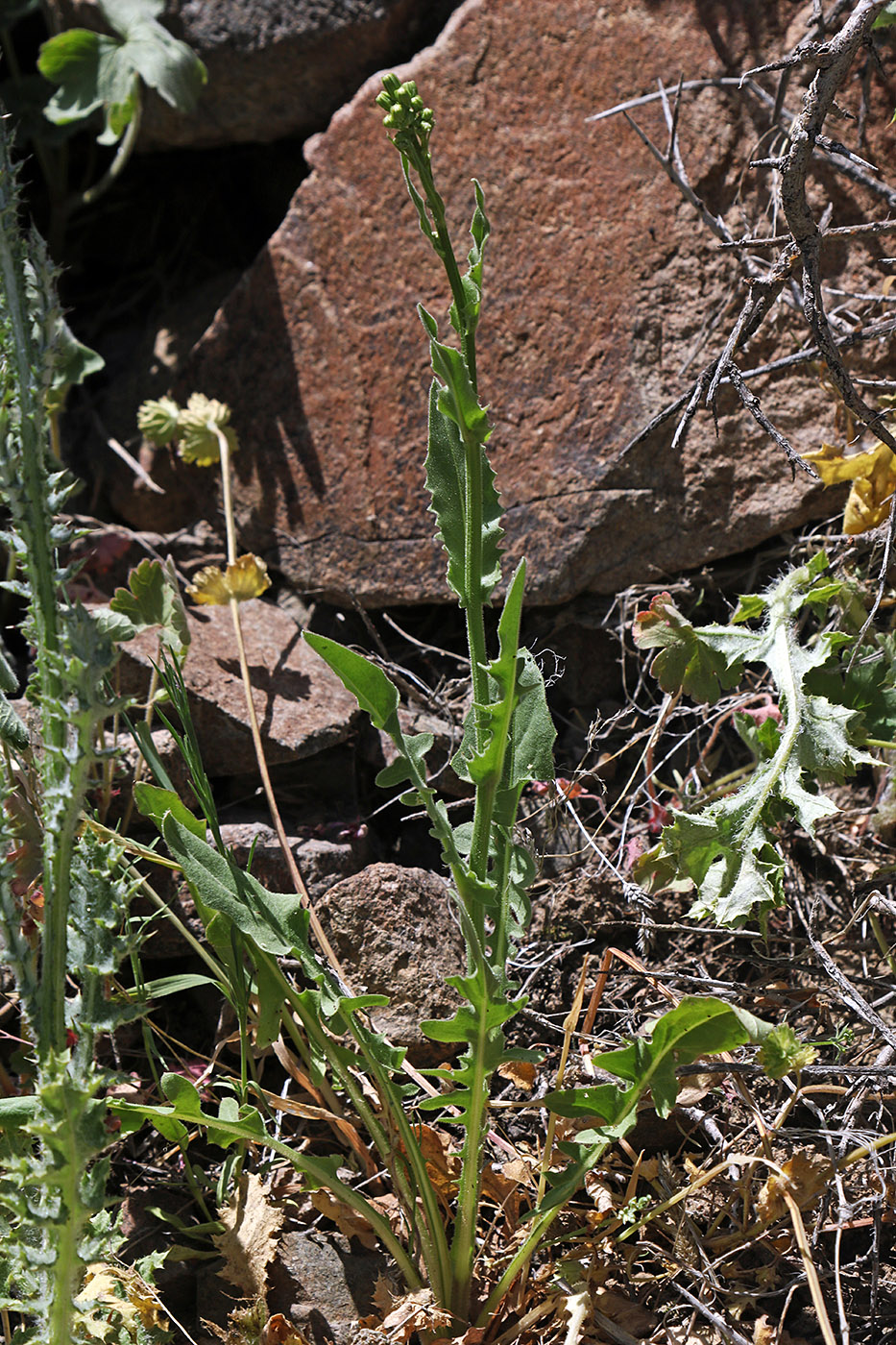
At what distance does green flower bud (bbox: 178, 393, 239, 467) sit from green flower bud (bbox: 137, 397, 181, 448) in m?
0.04

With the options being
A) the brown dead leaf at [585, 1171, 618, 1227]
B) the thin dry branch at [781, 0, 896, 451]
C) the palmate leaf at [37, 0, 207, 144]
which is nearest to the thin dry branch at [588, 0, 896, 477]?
the thin dry branch at [781, 0, 896, 451]

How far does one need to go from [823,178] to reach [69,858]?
1869 mm

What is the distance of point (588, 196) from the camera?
2207 millimetres

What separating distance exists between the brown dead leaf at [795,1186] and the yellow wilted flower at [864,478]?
3.33 ft

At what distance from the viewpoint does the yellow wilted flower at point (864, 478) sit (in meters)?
1.82

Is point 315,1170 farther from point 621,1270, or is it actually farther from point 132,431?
point 132,431

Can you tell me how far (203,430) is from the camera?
230 centimetres

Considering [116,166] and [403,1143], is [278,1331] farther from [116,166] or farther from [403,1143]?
[116,166]

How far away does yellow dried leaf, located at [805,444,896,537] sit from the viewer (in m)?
1.82

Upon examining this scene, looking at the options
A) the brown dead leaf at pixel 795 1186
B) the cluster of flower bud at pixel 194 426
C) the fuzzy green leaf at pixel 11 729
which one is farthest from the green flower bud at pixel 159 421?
the brown dead leaf at pixel 795 1186

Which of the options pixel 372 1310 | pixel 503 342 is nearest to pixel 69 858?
pixel 372 1310

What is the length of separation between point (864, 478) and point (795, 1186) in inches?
43.0

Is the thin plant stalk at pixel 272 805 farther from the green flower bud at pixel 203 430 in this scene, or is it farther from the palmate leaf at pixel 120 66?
the palmate leaf at pixel 120 66

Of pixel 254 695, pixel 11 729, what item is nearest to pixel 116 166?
pixel 254 695
